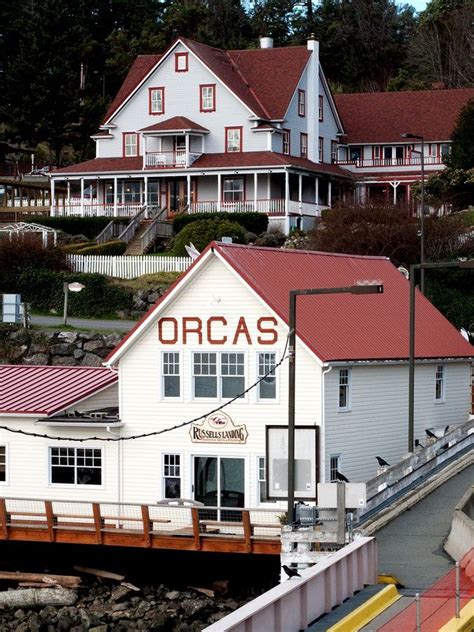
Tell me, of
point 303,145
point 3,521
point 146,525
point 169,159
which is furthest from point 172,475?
point 303,145

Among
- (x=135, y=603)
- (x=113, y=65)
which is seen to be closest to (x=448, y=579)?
(x=135, y=603)

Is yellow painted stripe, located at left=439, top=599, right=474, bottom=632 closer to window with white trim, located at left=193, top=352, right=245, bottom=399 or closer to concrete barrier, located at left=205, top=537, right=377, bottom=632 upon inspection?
concrete barrier, located at left=205, top=537, right=377, bottom=632

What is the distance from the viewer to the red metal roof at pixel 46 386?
41.4 meters

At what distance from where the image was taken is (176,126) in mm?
83875

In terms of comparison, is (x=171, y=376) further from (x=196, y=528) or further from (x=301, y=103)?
(x=301, y=103)

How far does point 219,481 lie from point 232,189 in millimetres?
46331

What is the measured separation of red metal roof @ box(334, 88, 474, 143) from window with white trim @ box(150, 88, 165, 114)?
13461 millimetres

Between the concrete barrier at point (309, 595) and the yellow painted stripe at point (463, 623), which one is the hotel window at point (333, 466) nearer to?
the concrete barrier at point (309, 595)

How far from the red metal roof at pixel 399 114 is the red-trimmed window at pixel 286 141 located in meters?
8.52

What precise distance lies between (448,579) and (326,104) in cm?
6632

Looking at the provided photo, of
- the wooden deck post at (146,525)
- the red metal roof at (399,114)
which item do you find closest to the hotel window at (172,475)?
the wooden deck post at (146,525)

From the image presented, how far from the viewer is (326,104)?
300ft

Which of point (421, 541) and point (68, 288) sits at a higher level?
point (68, 288)

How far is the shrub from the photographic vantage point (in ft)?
233
